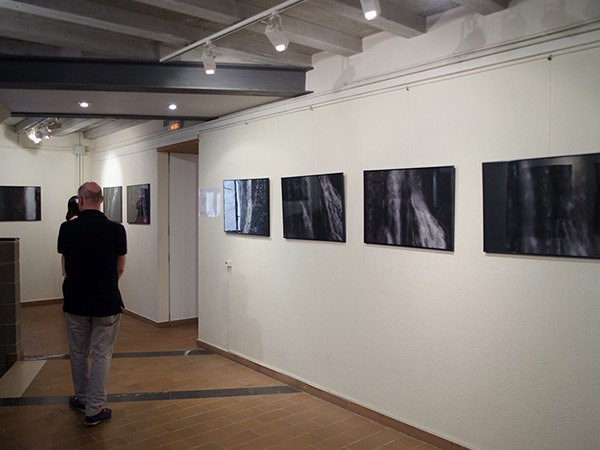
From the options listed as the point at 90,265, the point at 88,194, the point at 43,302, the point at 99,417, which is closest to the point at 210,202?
the point at 88,194

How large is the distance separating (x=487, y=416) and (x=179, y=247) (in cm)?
546

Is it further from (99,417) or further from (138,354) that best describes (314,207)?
(138,354)

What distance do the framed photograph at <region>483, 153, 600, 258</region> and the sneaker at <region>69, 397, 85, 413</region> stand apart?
3579 mm

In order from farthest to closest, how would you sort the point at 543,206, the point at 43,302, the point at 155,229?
the point at 43,302, the point at 155,229, the point at 543,206

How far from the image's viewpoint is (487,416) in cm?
Answer: 324

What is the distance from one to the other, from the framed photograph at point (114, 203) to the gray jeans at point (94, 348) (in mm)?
4635

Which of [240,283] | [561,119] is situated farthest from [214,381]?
[561,119]

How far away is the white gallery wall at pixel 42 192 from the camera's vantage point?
8.88 meters

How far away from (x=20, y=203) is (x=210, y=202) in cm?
489

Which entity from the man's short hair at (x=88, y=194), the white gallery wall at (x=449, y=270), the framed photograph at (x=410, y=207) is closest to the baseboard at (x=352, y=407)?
the white gallery wall at (x=449, y=270)

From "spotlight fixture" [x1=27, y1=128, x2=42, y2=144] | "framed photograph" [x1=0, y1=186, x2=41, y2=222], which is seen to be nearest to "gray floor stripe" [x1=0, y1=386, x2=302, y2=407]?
"spotlight fixture" [x1=27, y1=128, x2=42, y2=144]

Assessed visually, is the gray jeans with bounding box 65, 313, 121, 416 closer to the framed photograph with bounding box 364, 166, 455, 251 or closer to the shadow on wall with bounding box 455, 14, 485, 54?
the framed photograph with bounding box 364, 166, 455, 251

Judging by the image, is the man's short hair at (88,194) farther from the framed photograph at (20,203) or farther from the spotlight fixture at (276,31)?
the framed photograph at (20,203)

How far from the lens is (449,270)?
11.4 feet
